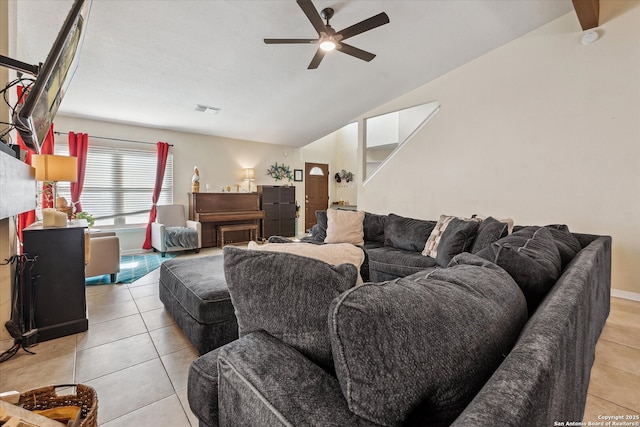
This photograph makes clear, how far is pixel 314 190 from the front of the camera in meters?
8.53

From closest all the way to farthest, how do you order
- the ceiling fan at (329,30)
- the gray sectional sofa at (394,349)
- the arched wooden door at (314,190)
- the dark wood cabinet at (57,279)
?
the gray sectional sofa at (394,349) → the dark wood cabinet at (57,279) → the ceiling fan at (329,30) → the arched wooden door at (314,190)

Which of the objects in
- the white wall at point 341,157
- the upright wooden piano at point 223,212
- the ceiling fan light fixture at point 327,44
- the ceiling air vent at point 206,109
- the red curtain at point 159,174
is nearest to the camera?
the ceiling fan light fixture at point 327,44

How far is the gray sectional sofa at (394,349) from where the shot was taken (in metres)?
0.53

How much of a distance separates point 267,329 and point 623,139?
14.0 ft

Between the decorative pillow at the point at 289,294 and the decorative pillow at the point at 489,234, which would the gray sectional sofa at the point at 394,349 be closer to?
the decorative pillow at the point at 289,294

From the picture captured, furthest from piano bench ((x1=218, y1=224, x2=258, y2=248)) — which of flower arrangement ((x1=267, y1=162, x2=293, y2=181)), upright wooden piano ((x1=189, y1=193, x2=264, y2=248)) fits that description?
flower arrangement ((x1=267, y1=162, x2=293, y2=181))

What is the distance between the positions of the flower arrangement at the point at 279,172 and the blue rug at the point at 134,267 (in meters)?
3.02

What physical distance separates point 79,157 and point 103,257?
222 cm

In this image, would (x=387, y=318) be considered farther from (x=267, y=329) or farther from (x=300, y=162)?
(x=300, y=162)

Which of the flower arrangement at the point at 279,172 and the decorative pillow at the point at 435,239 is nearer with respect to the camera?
the decorative pillow at the point at 435,239

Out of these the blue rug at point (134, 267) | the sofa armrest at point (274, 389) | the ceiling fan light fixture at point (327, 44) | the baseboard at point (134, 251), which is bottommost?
the blue rug at point (134, 267)

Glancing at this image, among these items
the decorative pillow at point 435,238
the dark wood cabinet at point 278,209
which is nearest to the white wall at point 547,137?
the decorative pillow at point 435,238

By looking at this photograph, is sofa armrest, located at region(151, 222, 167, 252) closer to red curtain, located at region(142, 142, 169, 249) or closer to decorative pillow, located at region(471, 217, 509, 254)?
red curtain, located at region(142, 142, 169, 249)

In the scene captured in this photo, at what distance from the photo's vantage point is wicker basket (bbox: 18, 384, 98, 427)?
36.9 inches
